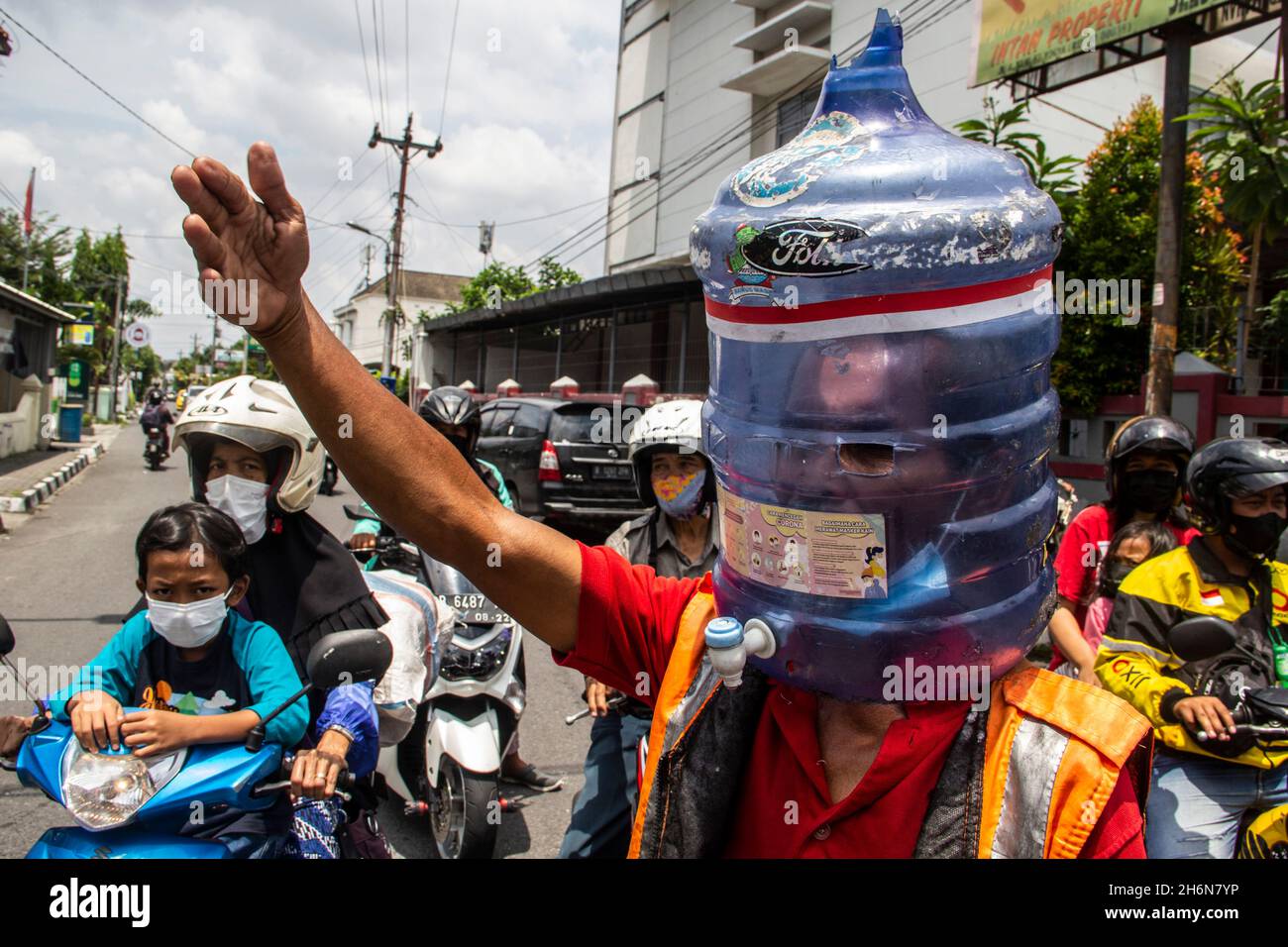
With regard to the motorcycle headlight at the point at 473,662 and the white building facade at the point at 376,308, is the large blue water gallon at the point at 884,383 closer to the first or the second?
the motorcycle headlight at the point at 473,662

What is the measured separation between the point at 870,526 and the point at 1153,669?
1.96 meters

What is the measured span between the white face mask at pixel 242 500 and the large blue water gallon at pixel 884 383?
1971 millimetres

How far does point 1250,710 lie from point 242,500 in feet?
9.51

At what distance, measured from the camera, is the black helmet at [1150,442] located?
3793 mm

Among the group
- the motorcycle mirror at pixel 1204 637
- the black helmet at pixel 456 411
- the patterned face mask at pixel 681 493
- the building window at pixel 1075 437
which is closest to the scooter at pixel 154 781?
the patterned face mask at pixel 681 493

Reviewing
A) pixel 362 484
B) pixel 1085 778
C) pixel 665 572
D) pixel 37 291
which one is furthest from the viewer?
pixel 37 291

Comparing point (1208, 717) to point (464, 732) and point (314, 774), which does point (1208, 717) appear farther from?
point (464, 732)

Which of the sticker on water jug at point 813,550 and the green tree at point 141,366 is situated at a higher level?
the green tree at point 141,366

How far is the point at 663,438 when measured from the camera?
11.6ft

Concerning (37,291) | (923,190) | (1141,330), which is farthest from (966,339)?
(37,291)

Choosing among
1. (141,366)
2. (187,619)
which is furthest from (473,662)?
(141,366)

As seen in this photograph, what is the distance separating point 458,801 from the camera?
152 inches

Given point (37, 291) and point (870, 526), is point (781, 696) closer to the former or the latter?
point (870, 526)
